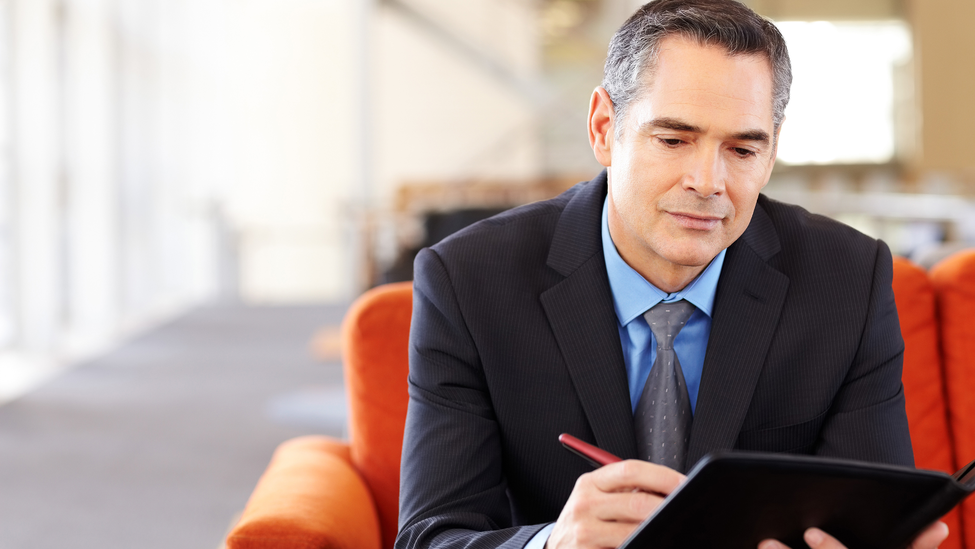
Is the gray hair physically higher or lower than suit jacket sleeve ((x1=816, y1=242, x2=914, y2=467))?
higher

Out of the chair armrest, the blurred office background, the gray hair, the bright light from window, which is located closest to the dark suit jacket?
the chair armrest

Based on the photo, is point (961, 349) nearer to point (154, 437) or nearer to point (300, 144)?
point (154, 437)

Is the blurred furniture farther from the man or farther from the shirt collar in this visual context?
the shirt collar

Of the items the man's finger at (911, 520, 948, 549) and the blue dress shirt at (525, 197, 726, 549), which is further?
the blue dress shirt at (525, 197, 726, 549)

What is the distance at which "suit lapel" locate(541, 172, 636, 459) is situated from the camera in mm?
1133

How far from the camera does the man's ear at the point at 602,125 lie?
1182mm

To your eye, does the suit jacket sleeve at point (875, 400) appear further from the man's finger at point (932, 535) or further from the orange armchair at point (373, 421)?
the orange armchair at point (373, 421)

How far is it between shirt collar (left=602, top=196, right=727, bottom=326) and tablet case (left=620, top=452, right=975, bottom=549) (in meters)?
0.38

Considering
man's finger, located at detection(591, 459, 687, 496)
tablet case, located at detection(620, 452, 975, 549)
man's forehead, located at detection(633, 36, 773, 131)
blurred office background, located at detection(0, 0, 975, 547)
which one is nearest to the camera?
tablet case, located at detection(620, 452, 975, 549)

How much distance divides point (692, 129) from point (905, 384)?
657 mm

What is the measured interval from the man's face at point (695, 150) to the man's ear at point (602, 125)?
58mm

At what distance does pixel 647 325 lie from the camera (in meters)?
1.20

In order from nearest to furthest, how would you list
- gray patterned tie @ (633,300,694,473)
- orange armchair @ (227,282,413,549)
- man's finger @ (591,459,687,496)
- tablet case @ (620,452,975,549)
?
1. tablet case @ (620,452,975,549)
2. man's finger @ (591,459,687,496)
3. gray patterned tie @ (633,300,694,473)
4. orange armchair @ (227,282,413,549)

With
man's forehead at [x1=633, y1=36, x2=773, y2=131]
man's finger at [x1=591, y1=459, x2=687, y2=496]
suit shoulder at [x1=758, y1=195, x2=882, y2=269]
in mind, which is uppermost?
man's forehead at [x1=633, y1=36, x2=773, y2=131]
